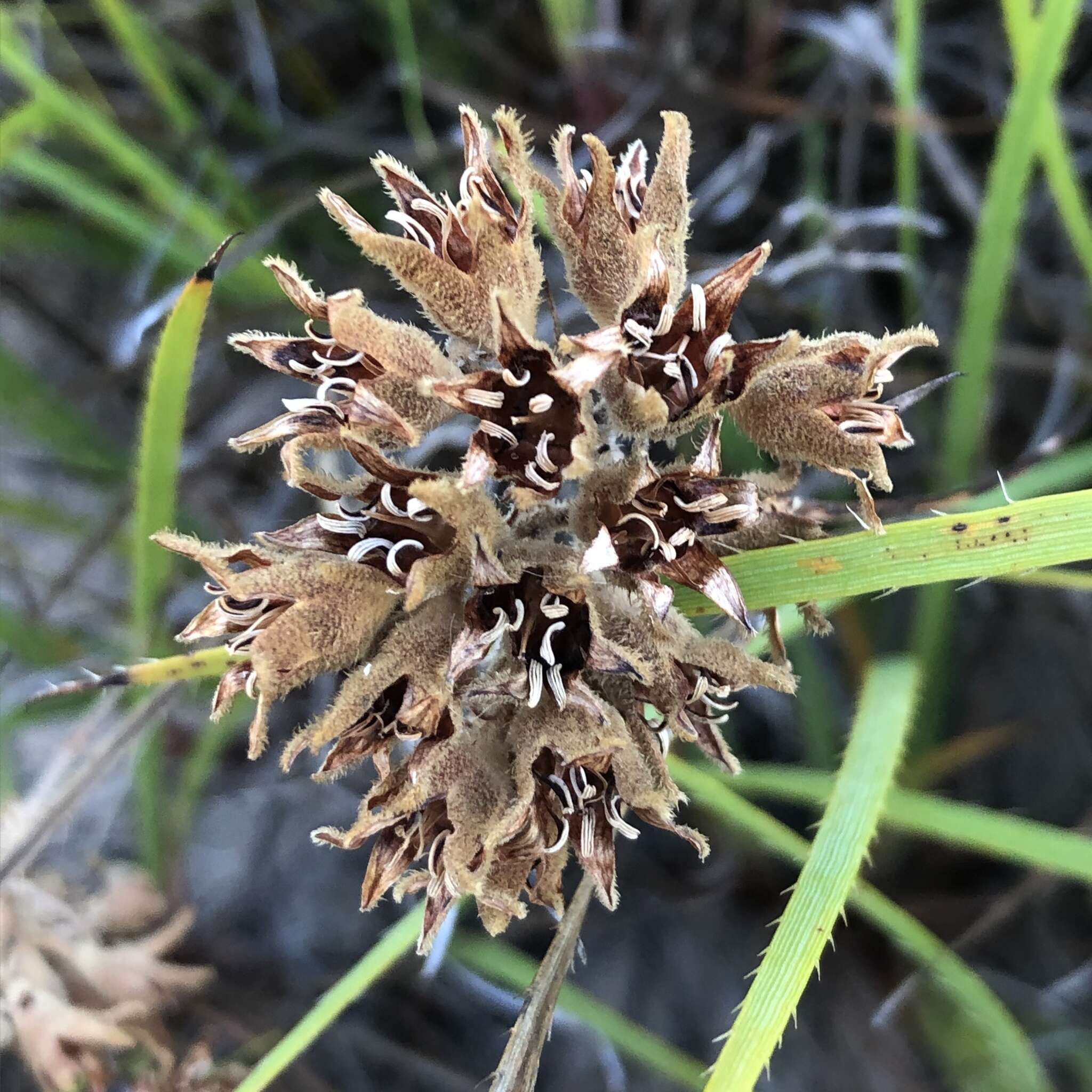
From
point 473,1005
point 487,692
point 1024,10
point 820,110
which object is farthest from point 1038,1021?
point 820,110

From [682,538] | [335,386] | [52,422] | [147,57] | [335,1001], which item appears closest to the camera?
[682,538]

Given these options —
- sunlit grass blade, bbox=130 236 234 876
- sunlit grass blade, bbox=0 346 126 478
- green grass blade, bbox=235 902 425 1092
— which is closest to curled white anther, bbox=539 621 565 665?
green grass blade, bbox=235 902 425 1092

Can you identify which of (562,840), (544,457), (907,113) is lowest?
(562,840)

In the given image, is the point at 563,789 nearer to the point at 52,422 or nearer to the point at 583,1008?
the point at 583,1008

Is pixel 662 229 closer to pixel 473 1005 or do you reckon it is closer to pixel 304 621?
pixel 304 621

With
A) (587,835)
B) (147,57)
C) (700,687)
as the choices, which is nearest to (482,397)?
(700,687)

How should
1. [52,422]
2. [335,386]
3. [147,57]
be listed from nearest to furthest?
[335,386] → [147,57] → [52,422]

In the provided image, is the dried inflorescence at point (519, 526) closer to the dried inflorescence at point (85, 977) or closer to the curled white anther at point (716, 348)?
the curled white anther at point (716, 348)

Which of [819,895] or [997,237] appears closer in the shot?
[819,895]

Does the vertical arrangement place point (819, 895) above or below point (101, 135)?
below
